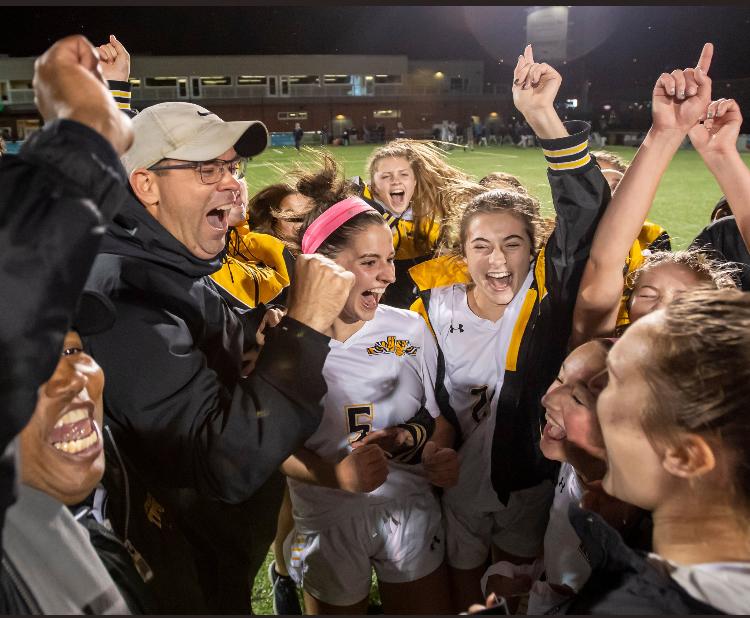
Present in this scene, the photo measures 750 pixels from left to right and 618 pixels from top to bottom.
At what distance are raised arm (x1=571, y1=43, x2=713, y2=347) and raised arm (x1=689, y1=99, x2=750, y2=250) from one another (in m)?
0.07

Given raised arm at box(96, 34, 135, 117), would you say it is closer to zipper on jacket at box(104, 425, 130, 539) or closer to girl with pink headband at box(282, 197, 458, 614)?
girl with pink headband at box(282, 197, 458, 614)

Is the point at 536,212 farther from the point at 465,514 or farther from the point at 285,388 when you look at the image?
the point at 285,388

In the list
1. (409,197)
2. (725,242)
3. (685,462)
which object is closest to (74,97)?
(685,462)

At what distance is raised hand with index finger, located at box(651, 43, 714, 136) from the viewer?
1.33m

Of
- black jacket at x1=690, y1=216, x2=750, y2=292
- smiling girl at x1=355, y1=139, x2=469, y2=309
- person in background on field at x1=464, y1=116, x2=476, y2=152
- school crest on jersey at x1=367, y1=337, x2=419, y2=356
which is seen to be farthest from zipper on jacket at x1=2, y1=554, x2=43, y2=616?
person in background on field at x1=464, y1=116, x2=476, y2=152

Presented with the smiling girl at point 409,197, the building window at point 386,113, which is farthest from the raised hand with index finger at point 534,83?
the building window at point 386,113

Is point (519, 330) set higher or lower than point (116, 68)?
lower

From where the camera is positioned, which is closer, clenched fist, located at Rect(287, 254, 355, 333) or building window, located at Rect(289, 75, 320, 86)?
clenched fist, located at Rect(287, 254, 355, 333)

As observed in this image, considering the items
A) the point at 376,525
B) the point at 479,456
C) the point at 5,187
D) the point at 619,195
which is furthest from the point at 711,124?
the point at 5,187

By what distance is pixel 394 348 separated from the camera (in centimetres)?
170

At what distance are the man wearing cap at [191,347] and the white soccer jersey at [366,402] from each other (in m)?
0.37

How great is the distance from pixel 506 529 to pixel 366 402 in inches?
27.1

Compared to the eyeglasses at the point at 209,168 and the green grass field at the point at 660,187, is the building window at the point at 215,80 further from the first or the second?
the eyeglasses at the point at 209,168

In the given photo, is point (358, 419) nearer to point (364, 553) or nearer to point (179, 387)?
point (364, 553)
